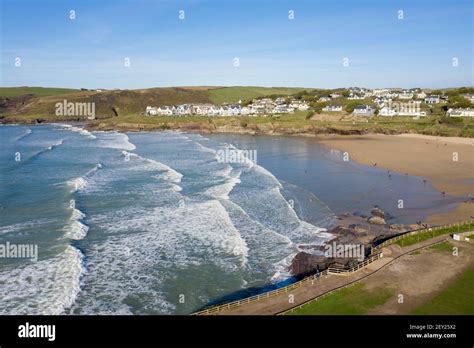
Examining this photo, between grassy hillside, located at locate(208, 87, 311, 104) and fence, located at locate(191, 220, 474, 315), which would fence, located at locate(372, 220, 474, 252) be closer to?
fence, located at locate(191, 220, 474, 315)

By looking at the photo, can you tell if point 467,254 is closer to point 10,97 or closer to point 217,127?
point 217,127

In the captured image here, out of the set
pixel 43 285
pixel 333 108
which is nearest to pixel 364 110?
pixel 333 108

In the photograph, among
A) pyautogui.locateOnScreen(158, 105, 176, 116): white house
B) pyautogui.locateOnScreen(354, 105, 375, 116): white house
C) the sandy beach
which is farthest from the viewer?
pyautogui.locateOnScreen(158, 105, 176, 116): white house

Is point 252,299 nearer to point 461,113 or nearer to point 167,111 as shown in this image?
point 461,113

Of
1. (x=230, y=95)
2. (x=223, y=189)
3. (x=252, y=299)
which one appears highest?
(x=230, y=95)

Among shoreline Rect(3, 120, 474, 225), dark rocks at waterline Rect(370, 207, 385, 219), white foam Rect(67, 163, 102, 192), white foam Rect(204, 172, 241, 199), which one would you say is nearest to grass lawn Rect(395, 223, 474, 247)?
shoreline Rect(3, 120, 474, 225)

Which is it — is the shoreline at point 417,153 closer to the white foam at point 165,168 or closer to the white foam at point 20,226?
the white foam at point 165,168
